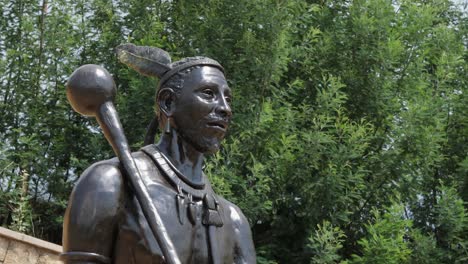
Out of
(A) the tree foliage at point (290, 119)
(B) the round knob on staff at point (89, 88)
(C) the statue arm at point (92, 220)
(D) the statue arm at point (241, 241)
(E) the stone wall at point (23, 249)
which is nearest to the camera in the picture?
(C) the statue arm at point (92, 220)

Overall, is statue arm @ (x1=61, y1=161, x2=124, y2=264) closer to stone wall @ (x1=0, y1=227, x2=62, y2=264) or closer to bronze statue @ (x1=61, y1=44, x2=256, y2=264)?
bronze statue @ (x1=61, y1=44, x2=256, y2=264)

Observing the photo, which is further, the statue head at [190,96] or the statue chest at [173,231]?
the statue head at [190,96]

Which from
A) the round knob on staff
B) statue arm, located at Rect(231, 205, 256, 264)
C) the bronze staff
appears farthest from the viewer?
statue arm, located at Rect(231, 205, 256, 264)

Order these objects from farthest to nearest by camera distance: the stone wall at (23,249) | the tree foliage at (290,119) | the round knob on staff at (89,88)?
the tree foliage at (290,119), the stone wall at (23,249), the round knob on staff at (89,88)

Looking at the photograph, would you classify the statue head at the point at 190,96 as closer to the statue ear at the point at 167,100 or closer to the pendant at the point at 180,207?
the statue ear at the point at 167,100

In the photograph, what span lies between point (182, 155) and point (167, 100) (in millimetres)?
285

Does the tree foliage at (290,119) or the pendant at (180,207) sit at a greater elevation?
the tree foliage at (290,119)

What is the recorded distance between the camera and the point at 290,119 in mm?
13461

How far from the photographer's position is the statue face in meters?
5.58

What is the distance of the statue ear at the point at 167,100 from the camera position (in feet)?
18.7

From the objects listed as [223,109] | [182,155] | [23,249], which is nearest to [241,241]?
[182,155]

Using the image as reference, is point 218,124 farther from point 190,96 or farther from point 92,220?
point 92,220

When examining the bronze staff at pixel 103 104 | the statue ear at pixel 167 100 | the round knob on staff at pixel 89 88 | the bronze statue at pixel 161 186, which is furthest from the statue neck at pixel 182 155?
the round knob on staff at pixel 89 88

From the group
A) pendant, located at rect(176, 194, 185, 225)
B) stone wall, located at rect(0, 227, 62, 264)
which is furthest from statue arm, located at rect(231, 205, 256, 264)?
stone wall, located at rect(0, 227, 62, 264)
